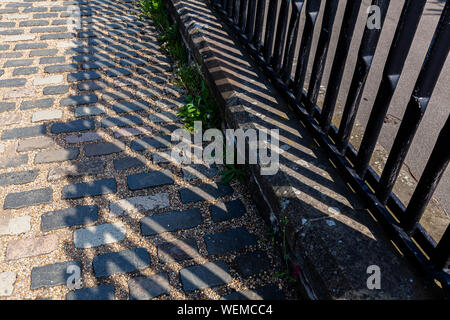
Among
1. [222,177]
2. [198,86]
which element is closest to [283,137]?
[222,177]

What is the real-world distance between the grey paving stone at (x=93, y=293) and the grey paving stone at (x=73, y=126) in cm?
154

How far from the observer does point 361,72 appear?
2018mm

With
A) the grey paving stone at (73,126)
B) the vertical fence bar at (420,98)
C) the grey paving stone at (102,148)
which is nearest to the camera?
the vertical fence bar at (420,98)

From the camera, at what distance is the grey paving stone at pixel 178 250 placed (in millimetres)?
2244

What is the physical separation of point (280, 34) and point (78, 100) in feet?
6.31

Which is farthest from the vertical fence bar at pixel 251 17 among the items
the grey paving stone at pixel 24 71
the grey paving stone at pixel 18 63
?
the grey paving stone at pixel 18 63

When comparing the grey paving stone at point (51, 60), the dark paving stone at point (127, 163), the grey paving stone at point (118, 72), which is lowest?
the dark paving stone at point (127, 163)

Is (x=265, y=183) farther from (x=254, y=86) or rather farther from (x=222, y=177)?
(x=254, y=86)

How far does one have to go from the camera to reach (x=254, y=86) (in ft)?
9.87

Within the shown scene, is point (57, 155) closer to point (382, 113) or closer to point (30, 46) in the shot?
point (30, 46)

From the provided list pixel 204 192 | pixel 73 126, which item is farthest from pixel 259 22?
pixel 73 126

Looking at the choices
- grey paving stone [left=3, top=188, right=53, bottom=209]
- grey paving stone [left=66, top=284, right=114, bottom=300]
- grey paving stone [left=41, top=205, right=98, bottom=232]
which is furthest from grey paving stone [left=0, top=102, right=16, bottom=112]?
grey paving stone [left=66, top=284, right=114, bottom=300]

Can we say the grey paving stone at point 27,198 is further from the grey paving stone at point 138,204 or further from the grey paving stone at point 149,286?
the grey paving stone at point 149,286
